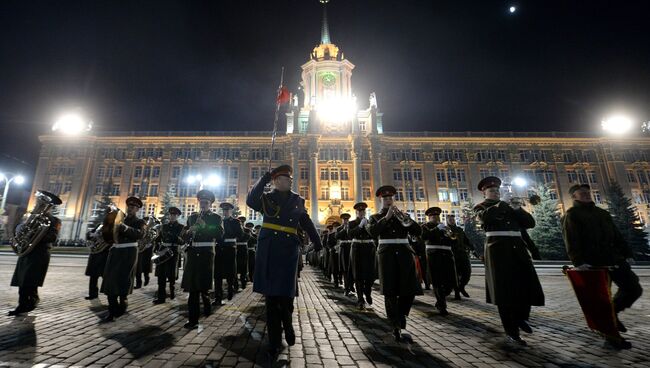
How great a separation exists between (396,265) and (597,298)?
300 cm

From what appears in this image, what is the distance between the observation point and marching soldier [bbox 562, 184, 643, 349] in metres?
4.61

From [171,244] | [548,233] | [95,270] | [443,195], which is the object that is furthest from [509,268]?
[443,195]

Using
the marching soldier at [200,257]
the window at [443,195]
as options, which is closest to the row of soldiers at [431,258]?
the marching soldier at [200,257]

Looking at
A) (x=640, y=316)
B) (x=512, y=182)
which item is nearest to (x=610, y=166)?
(x=512, y=182)

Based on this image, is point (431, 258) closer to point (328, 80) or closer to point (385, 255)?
point (385, 255)

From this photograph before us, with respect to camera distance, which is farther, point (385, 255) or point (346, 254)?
point (346, 254)

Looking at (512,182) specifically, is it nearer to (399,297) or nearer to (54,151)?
(399,297)

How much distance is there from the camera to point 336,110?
55.8 m

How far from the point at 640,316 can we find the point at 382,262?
19.5 feet

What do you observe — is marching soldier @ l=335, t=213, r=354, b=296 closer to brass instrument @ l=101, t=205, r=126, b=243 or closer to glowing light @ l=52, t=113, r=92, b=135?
brass instrument @ l=101, t=205, r=126, b=243

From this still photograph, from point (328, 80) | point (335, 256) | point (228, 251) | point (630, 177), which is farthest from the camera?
point (328, 80)

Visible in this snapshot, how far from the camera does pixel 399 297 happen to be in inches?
191

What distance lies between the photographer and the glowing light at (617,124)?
49.4m

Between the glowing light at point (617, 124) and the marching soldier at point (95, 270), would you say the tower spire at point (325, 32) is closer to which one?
the glowing light at point (617, 124)
